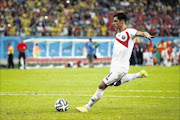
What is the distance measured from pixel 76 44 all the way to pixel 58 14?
3557 millimetres

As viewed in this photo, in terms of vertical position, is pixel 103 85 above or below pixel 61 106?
above

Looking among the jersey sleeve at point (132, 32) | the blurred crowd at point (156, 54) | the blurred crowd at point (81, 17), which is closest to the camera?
the jersey sleeve at point (132, 32)

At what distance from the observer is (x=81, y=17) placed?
44969mm

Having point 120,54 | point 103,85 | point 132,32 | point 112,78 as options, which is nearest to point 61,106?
point 103,85

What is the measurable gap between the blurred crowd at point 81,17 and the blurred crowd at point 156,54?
11.6ft

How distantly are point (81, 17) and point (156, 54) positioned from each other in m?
8.41

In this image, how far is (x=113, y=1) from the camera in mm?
49750

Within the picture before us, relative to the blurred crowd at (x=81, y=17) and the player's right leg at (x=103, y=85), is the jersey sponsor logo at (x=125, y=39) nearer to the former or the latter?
the player's right leg at (x=103, y=85)

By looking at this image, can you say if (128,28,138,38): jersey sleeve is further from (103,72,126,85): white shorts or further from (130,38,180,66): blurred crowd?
(130,38,180,66): blurred crowd

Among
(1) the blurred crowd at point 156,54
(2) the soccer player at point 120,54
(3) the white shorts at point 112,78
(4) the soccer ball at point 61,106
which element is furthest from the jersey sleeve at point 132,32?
(1) the blurred crowd at point 156,54

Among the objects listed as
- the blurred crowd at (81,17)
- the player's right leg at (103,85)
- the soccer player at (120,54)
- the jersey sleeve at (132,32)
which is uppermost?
the blurred crowd at (81,17)

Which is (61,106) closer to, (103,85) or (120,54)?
(103,85)

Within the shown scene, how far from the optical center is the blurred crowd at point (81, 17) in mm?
40312

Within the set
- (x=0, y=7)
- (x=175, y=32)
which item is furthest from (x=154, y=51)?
(x=0, y=7)
